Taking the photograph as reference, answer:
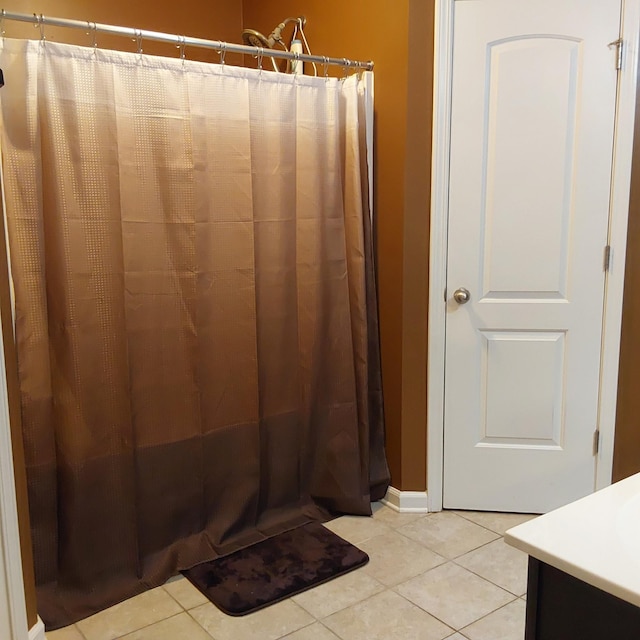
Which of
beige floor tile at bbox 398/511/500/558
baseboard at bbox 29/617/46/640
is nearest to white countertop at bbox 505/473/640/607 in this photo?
beige floor tile at bbox 398/511/500/558

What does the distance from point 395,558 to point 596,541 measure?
144 cm

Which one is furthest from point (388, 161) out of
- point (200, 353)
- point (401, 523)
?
point (401, 523)

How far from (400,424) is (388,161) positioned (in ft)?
3.47

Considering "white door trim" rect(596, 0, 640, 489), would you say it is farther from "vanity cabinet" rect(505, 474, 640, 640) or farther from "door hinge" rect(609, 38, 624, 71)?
"vanity cabinet" rect(505, 474, 640, 640)

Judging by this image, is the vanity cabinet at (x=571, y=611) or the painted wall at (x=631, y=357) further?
→ the painted wall at (x=631, y=357)

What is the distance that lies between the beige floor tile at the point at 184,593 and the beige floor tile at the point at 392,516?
798mm

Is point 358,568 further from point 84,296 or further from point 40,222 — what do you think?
point 40,222

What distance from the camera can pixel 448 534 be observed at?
2439mm

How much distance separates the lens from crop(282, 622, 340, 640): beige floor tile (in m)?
1.87

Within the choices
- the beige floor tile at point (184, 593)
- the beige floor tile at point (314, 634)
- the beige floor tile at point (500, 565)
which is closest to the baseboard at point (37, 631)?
the beige floor tile at point (184, 593)

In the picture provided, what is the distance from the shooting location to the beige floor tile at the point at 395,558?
218 cm

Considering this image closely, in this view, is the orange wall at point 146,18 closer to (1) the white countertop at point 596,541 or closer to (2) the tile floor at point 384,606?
(2) the tile floor at point 384,606

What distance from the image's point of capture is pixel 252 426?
7.86 ft

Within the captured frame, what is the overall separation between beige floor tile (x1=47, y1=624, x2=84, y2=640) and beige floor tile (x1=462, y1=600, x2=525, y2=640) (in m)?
1.16
